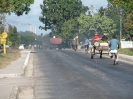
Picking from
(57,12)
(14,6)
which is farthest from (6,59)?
(57,12)

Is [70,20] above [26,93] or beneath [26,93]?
above

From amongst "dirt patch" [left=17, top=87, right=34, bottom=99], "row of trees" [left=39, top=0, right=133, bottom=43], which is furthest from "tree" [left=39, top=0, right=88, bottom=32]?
"dirt patch" [left=17, top=87, right=34, bottom=99]

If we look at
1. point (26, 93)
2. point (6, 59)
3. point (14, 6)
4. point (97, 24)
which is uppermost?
point (97, 24)

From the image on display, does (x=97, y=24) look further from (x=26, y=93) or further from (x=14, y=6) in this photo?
(x=26, y=93)

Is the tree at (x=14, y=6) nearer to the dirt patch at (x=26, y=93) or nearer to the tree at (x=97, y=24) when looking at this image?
the dirt patch at (x=26, y=93)

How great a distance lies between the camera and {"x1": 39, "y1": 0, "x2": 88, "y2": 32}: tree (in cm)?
11644

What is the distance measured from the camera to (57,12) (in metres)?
117

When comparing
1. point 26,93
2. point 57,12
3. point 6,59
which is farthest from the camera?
point 57,12

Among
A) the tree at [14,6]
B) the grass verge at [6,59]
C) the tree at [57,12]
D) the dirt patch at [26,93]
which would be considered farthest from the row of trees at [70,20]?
the dirt patch at [26,93]

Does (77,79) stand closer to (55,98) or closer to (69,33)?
(55,98)

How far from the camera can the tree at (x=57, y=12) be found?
116 meters

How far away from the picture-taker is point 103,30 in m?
116

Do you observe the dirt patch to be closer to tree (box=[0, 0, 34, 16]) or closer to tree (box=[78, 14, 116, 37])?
tree (box=[0, 0, 34, 16])

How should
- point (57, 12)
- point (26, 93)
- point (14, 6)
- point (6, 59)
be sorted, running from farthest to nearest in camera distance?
point (57, 12), point (14, 6), point (6, 59), point (26, 93)
